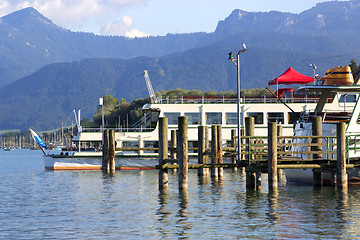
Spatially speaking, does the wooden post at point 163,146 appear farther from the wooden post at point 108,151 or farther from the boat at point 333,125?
the wooden post at point 108,151

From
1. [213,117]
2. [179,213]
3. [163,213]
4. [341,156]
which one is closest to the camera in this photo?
[179,213]

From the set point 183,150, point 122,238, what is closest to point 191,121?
point 183,150

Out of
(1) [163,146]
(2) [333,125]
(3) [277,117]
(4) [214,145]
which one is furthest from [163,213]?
(3) [277,117]

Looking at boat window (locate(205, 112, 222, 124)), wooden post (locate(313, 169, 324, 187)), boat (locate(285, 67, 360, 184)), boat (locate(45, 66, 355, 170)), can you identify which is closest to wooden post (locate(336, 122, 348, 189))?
boat (locate(285, 67, 360, 184))

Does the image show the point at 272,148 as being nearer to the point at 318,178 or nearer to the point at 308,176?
the point at 318,178

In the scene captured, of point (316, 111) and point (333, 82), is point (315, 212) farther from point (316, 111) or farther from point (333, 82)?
point (333, 82)

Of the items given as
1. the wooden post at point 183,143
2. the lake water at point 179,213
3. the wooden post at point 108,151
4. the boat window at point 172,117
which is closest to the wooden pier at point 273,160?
Result: the wooden post at point 183,143

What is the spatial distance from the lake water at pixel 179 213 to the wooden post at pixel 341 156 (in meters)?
0.68

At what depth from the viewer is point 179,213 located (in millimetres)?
26172

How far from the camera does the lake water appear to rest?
71.2ft

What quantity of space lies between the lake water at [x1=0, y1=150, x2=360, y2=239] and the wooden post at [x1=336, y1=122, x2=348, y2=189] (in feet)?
2.24

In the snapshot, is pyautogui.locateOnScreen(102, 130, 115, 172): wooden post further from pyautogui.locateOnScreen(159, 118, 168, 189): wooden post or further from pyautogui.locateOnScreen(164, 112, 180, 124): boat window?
pyautogui.locateOnScreen(159, 118, 168, 189): wooden post

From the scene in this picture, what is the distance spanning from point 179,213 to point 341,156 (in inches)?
381

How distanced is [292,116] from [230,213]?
38225 mm
